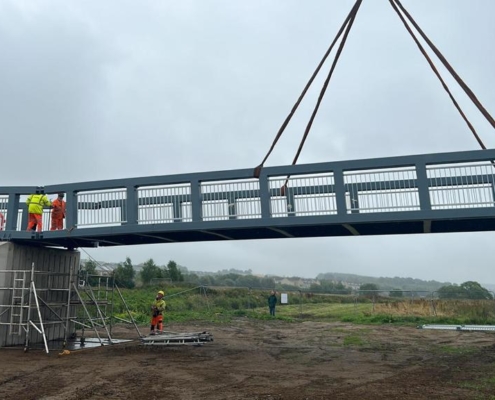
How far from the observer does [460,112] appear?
46.7 ft

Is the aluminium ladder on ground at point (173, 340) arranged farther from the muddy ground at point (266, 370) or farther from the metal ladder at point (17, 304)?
the metal ladder at point (17, 304)

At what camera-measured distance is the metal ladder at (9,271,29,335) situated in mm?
14461

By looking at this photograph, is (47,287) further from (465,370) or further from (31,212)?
(465,370)

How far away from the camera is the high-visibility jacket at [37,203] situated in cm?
1535

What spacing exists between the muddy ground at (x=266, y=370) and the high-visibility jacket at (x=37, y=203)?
426 cm

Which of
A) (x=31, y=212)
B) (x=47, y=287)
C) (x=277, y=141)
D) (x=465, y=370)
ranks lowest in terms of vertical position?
(x=465, y=370)

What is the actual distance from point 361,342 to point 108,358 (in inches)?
353

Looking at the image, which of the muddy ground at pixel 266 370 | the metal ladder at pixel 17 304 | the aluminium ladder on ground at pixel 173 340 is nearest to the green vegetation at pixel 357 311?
the muddy ground at pixel 266 370

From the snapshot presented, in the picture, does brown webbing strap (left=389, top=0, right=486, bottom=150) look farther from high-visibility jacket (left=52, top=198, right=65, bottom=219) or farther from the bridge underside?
high-visibility jacket (left=52, top=198, right=65, bottom=219)

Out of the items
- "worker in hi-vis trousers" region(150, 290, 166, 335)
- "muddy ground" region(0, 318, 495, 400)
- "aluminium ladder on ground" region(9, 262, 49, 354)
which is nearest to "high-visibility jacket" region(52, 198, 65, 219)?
"aluminium ladder on ground" region(9, 262, 49, 354)

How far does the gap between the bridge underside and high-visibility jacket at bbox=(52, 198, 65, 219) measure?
648 millimetres

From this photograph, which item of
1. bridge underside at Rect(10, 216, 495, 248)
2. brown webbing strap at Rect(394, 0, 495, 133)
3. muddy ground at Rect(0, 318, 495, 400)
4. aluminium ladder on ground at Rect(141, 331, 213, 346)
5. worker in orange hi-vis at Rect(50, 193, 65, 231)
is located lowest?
muddy ground at Rect(0, 318, 495, 400)

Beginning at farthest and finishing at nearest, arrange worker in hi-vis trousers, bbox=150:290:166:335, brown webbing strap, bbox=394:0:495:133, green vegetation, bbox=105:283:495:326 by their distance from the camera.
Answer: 1. green vegetation, bbox=105:283:495:326
2. worker in hi-vis trousers, bbox=150:290:166:335
3. brown webbing strap, bbox=394:0:495:133

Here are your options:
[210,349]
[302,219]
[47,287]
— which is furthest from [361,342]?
[47,287]
